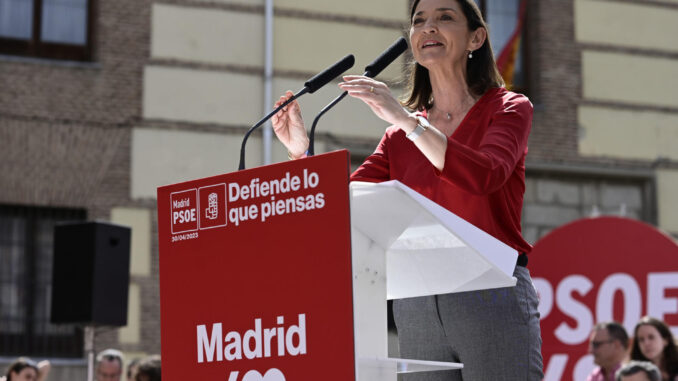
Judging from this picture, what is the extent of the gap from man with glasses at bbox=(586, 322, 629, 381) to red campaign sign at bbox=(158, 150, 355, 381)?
18.8 feet

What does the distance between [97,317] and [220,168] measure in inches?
127

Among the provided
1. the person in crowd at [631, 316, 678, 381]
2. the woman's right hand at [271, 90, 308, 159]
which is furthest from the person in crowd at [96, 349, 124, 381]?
the woman's right hand at [271, 90, 308, 159]

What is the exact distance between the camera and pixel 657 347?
7543mm

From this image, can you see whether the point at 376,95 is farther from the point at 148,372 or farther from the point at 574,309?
the point at 574,309

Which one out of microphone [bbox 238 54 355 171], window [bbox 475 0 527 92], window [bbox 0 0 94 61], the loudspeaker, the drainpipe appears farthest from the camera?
window [bbox 475 0 527 92]

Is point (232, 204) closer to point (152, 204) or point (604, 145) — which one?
point (152, 204)

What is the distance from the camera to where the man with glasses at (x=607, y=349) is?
25.9 feet

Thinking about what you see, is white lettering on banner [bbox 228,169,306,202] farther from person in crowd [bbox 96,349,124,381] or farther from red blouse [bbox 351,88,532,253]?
person in crowd [bbox 96,349,124,381]

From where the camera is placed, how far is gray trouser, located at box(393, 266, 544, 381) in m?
2.56

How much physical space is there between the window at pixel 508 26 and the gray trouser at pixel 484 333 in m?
10.1

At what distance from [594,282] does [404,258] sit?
→ 6.92 meters

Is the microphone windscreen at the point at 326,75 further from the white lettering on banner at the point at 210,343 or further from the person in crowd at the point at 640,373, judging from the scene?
the person in crowd at the point at 640,373

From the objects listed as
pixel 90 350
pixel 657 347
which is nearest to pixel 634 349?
pixel 657 347

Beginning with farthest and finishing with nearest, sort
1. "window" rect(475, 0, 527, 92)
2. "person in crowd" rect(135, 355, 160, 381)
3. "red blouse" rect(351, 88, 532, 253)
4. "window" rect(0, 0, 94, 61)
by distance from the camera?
"window" rect(475, 0, 527, 92), "window" rect(0, 0, 94, 61), "person in crowd" rect(135, 355, 160, 381), "red blouse" rect(351, 88, 532, 253)
